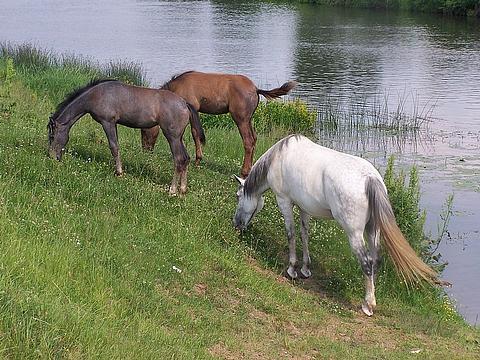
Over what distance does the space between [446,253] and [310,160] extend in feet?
13.1

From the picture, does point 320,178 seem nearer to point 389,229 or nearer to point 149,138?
point 389,229

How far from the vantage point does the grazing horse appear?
8.85 meters

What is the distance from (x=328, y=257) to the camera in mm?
9188

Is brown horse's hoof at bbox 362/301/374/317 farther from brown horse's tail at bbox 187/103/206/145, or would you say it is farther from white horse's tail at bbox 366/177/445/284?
brown horse's tail at bbox 187/103/206/145

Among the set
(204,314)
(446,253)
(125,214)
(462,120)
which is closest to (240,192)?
(125,214)

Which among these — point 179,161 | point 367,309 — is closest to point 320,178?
point 367,309

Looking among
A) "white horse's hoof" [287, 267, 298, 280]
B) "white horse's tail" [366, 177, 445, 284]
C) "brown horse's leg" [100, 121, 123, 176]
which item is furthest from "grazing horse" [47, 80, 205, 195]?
"white horse's tail" [366, 177, 445, 284]

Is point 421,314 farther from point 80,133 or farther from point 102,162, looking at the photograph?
point 80,133

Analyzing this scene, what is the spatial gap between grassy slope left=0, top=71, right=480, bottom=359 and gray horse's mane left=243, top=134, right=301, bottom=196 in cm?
48

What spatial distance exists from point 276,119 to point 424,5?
44.9m

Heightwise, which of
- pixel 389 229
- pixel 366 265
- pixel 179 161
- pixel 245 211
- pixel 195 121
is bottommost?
pixel 366 265

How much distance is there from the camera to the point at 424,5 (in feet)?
192

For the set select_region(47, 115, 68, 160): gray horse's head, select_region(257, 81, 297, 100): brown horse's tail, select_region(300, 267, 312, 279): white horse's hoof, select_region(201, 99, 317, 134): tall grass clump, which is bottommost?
select_region(300, 267, 312, 279): white horse's hoof

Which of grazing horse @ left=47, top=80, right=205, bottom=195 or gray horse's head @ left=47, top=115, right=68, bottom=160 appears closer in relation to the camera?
gray horse's head @ left=47, top=115, right=68, bottom=160
